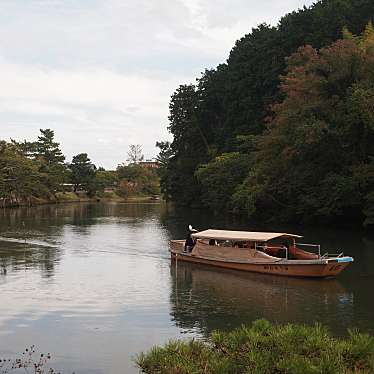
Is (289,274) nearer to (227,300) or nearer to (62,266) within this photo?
(227,300)

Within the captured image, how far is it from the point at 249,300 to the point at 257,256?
5224 millimetres

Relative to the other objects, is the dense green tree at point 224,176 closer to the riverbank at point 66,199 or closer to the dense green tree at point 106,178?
the riverbank at point 66,199

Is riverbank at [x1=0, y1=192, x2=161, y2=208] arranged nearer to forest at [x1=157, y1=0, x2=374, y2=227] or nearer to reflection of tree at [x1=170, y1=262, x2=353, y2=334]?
forest at [x1=157, y1=0, x2=374, y2=227]

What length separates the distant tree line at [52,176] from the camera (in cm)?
9006

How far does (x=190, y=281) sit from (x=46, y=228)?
27.3m

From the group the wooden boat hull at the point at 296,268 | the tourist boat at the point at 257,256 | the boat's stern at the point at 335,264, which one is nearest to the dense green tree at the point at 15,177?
the tourist boat at the point at 257,256

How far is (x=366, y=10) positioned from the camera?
5650cm

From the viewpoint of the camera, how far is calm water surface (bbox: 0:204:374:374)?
586 inches

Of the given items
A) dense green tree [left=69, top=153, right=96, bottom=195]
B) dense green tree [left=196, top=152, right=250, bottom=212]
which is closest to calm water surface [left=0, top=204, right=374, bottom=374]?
dense green tree [left=196, top=152, right=250, bottom=212]

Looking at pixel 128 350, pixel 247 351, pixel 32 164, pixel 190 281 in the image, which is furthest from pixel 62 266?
pixel 32 164

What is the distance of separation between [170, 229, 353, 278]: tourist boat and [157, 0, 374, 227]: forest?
553 inches

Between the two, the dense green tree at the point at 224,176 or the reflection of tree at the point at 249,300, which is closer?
the reflection of tree at the point at 249,300

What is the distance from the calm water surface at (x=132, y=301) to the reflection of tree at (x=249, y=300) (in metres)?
0.03

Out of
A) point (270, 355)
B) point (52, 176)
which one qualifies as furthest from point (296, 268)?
point (52, 176)
